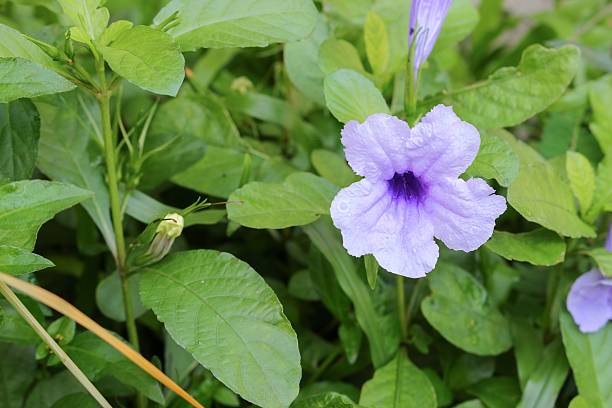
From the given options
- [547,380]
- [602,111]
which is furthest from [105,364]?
[602,111]

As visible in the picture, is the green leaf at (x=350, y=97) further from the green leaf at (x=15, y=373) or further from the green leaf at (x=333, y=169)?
the green leaf at (x=15, y=373)

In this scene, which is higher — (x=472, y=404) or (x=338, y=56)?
(x=338, y=56)

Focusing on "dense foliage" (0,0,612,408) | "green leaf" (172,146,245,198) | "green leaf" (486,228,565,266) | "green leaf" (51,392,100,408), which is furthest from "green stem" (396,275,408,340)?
"green leaf" (51,392,100,408)

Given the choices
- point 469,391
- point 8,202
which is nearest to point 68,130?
Result: point 8,202

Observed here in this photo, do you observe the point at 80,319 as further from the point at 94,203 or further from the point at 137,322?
the point at 137,322

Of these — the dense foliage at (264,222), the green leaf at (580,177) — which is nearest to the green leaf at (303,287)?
the dense foliage at (264,222)

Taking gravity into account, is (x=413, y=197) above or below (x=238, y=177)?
above

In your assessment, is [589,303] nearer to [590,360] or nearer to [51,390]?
[590,360]
